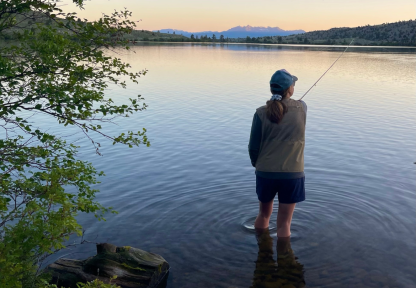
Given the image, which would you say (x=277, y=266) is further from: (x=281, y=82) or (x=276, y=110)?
(x=281, y=82)

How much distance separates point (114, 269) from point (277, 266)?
8.27 feet

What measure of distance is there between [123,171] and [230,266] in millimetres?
5897

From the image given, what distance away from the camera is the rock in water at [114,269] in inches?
219

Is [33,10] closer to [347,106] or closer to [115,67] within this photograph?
[115,67]

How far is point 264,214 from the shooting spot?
6562mm

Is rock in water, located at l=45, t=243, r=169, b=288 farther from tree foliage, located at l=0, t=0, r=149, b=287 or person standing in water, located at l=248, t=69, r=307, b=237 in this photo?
person standing in water, located at l=248, t=69, r=307, b=237

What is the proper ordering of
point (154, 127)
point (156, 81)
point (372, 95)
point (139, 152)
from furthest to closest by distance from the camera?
point (156, 81)
point (372, 95)
point (154, 127)
point (139, 152)

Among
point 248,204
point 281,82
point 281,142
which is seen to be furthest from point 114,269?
point 248,204

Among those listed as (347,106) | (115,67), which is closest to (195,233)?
(115,67)

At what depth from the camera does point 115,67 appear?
19.9 feet

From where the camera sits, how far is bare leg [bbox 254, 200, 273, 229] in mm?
6363

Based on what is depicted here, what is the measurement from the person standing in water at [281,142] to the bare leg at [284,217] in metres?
0.04

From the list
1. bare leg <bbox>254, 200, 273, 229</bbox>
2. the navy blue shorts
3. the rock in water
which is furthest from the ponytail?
the rock in water

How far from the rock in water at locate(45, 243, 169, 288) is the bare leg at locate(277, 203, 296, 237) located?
1.93 meters
